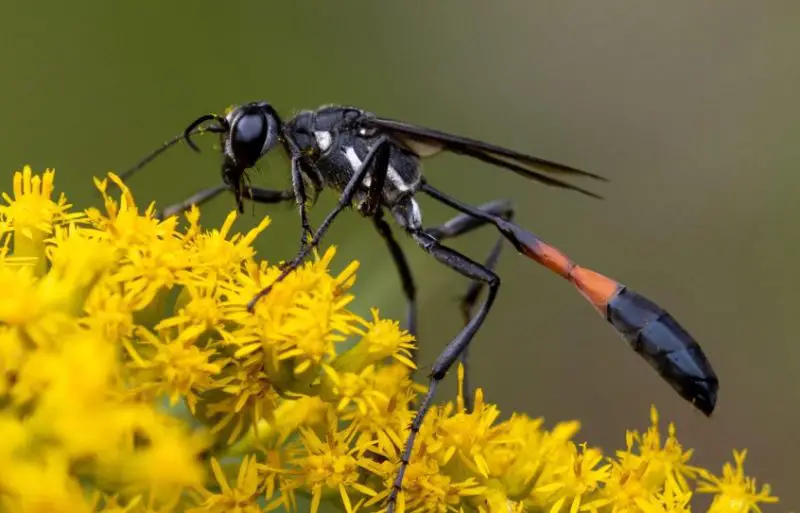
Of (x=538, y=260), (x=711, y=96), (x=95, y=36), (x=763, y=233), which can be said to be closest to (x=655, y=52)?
(x=711, y=96)

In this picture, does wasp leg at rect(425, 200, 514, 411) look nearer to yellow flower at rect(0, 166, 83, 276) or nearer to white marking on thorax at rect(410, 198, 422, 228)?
white marking on thorax at rect(410, 198, 422, 228)

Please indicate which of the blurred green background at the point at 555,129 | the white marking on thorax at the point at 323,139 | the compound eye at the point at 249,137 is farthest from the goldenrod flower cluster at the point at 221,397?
the blurred green background at the point at 555,129

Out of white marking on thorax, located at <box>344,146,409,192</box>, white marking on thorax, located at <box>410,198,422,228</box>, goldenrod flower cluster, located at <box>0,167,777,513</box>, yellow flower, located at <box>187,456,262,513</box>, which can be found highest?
white marking on thorax, located at <box>344,146,409,192</box>

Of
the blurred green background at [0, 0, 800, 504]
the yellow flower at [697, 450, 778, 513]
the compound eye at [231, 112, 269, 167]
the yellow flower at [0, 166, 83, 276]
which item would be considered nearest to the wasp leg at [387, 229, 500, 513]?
the compound eye at [231, 112, 269, 167]

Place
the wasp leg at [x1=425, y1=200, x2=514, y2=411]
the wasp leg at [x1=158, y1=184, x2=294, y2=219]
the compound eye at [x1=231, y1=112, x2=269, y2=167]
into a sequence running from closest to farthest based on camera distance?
the compound eye at [x1=231, y1=112, x2=269, y2=167] → the wasp leg at [x1=158, y1=184, x2=294, y2=219] → the wasp leg at [x1=425, y1=200, x2=514, y2=411]

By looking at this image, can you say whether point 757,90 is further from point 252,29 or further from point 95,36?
point 95,36
